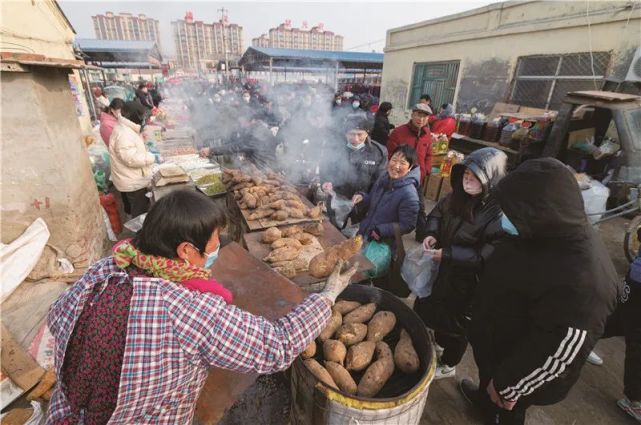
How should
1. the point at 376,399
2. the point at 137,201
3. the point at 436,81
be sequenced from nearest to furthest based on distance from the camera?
1. the point at 376,399
2. the point at 137,201
3. the point at 436,81

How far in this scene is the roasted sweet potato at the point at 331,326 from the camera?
6.24ft

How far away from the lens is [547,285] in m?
1.58

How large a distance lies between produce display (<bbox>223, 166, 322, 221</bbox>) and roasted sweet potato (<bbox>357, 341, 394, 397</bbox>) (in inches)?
76.2

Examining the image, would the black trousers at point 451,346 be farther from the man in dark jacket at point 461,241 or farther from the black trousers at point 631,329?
the black trousers at point 631,329

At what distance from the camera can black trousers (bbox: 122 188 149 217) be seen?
5.25 m

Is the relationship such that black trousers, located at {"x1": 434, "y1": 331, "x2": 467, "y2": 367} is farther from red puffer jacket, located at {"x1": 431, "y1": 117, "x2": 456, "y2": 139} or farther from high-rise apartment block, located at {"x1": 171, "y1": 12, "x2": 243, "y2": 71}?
high-rise apartment block, located at {"x1": 171, "y1": 12, "x2": 243, "y2": 71}

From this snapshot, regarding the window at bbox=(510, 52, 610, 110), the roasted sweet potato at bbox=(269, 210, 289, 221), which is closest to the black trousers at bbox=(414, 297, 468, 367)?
the roasted sweet potato at bbox=(269, 210, 289, 221)

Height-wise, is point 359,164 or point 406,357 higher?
point 359,164

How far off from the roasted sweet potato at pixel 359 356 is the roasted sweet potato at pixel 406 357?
16 centimetres

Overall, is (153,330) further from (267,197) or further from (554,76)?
(554,76)

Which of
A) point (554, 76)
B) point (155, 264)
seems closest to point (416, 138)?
point (155, 264)

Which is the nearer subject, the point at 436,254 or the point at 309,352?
the point at 309,352

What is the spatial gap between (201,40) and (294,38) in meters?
22.7

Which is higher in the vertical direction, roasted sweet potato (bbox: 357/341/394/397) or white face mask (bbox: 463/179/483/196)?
white face mask (bbox: 463/179/483/196)
